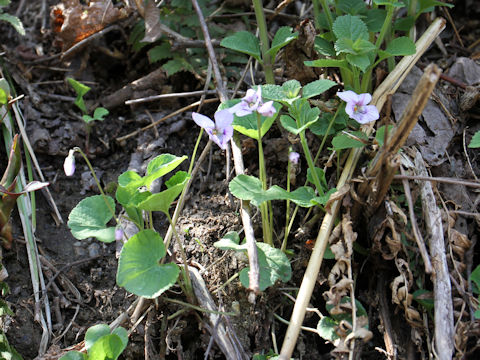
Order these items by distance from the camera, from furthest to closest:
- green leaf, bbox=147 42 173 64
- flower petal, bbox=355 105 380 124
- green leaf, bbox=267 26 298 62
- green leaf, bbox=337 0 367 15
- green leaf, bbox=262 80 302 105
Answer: green leaf, bbox=147 42 173 64 < green leaf, bbox=337 0 367 15 < green leaf, bbox=267 26 298 62 < flower petal, bbox=355 105 380 124 < green leaf, bbox=262 80 302 105

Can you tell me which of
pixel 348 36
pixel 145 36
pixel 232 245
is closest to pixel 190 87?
pixel 145 36

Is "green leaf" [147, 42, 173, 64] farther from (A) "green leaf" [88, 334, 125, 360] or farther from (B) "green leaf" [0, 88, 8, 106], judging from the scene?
(A) "green leaf" [88, 334, 125, 360]

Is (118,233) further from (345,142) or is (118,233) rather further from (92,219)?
(345,142)

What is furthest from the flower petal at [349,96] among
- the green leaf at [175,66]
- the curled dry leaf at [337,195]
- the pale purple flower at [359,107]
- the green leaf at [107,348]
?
the green leaf at [107,348]

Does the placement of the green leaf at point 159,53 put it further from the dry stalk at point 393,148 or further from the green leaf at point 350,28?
the dry stalk at point 393,148

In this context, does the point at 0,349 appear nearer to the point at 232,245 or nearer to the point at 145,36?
the point at 232,245

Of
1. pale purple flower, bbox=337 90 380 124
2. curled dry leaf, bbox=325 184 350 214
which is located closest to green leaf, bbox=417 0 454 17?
pale purple flower, bbox=337 90 380 124
